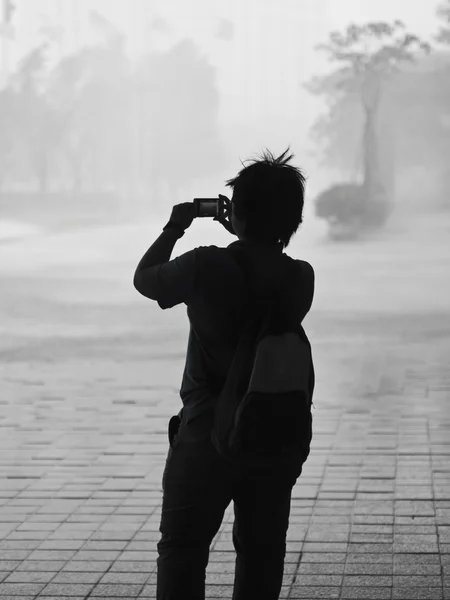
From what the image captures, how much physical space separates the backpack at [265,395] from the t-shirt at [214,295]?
0.07 ft

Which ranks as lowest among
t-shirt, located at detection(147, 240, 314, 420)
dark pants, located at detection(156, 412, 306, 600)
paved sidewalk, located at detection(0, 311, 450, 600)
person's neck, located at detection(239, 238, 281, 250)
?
paved sidewalk, located at detection(0, 311, 450, 600)

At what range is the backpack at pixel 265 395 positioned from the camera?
2.44m

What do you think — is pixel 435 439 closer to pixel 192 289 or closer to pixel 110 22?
pixel 192 289

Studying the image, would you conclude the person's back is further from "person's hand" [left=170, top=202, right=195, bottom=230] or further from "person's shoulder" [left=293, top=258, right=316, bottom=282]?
"person's hand" [left=170, top=202, right=195, bottom=230]

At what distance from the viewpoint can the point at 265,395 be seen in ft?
8.04

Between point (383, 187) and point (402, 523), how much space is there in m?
7.91

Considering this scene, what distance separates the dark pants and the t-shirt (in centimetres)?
9

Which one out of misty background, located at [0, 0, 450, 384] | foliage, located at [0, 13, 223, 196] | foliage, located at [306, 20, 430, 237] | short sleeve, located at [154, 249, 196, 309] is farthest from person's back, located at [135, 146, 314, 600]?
foliage, located at [0, 13, 223, 196]

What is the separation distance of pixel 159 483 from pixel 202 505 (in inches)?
124

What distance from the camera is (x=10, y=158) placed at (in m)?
12.9

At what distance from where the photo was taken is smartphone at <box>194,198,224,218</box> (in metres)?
2.64

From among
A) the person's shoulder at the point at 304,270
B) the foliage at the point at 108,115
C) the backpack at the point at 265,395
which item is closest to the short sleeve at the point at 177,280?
the backpack at the point at 265,395

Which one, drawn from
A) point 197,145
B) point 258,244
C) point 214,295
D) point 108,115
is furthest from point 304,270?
point 108,115

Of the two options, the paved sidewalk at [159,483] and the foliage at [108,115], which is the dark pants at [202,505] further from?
the foliage at [108,115]
